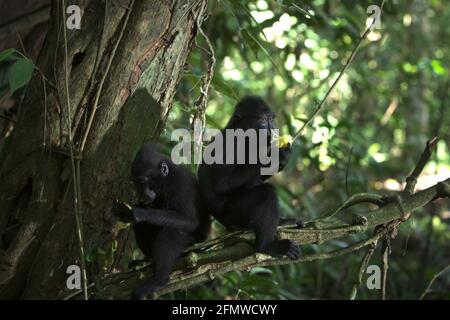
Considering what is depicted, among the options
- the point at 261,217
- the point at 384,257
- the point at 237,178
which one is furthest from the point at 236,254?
the point at 384,257

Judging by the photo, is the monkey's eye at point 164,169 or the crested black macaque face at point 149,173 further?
the monkey's eye at point 164,169

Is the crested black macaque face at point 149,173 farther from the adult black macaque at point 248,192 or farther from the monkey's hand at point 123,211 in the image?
the adult black macaque at point 248,192

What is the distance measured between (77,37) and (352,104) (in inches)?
287

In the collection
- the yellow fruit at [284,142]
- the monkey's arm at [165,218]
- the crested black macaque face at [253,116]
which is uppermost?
the crested black macaque face at [253,116]

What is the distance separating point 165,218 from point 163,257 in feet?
1.05

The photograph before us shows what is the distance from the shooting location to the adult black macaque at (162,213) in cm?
393

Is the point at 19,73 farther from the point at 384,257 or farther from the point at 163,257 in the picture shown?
the point at 384,257

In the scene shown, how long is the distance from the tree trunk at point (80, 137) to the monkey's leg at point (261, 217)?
845 millimetres

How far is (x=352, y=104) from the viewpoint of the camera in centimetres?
1055

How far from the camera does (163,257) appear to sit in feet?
12.9

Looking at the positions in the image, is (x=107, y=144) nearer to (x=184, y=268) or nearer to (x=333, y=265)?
(x=184, y=268)

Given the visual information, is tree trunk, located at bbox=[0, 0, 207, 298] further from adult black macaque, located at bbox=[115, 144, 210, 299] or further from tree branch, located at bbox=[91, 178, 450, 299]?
tree branch, located at bbox=[91, 178, 450, 299]

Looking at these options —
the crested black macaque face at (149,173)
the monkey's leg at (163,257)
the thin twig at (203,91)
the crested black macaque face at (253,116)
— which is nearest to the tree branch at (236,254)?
the monkey's leg at (163,257)
